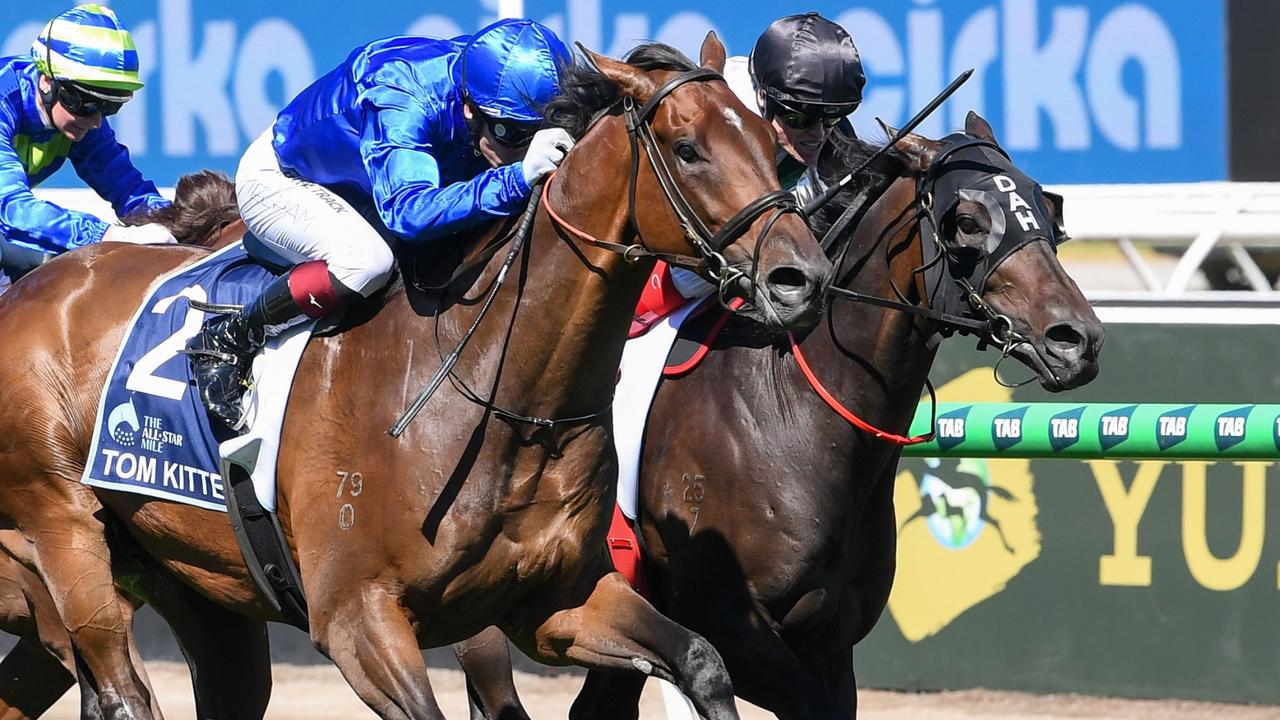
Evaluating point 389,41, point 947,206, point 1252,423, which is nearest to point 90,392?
point 389,41

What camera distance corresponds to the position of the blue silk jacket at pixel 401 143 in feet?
11.9

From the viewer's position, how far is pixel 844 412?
4.19 m

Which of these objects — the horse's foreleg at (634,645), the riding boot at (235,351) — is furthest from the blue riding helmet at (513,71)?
the horse's foreleg at (634,645)

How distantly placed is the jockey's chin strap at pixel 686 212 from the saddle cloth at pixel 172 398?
94 cm

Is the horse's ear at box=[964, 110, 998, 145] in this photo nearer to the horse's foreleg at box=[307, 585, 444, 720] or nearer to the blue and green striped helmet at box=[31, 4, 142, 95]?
the horse's foreleg at box=[307, 585, 444, 720]

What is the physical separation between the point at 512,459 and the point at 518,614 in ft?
1.19

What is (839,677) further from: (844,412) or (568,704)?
(568,704)

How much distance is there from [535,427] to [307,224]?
0.77 meters

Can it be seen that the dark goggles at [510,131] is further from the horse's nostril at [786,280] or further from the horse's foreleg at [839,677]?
the horse's foreleg at [839,677]

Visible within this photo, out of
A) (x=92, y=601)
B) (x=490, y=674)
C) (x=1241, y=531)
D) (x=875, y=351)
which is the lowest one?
(x=1241, y=531)

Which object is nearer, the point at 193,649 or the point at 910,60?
the point at 193,649

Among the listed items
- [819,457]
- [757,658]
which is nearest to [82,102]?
[819,457]

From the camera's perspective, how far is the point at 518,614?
12.5ft

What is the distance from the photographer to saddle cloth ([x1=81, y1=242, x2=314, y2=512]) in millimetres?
4027
